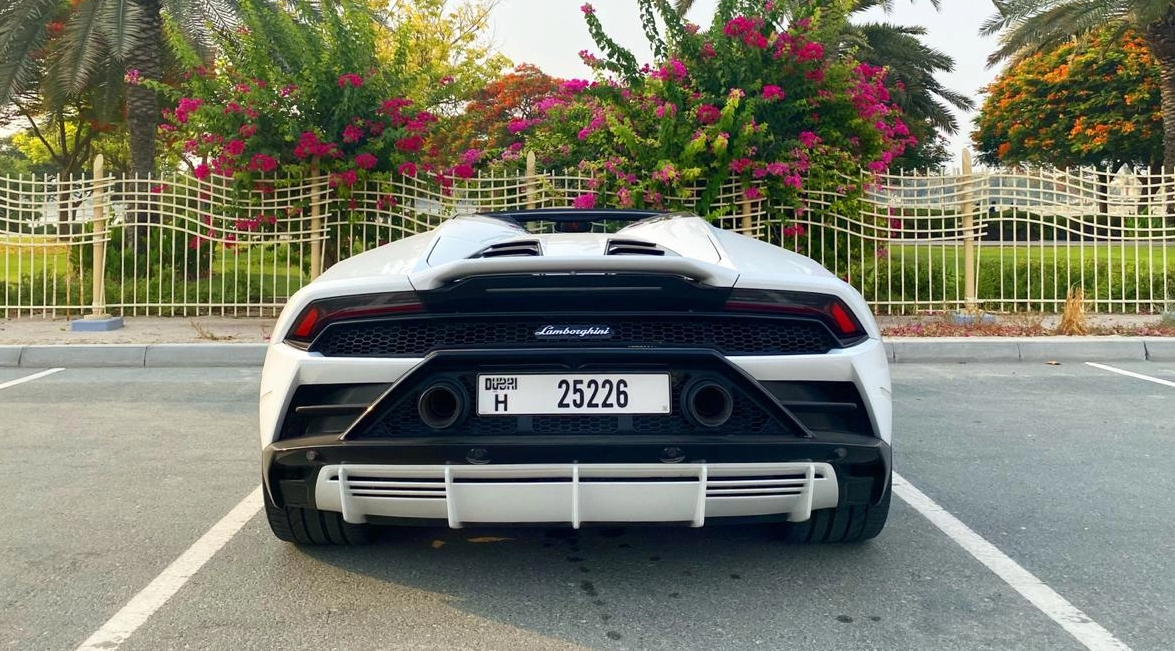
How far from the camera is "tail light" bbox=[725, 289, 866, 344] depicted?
279 centimetres

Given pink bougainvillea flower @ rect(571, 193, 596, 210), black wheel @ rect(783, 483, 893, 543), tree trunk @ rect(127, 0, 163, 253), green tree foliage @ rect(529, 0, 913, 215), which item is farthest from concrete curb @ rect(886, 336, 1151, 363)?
tree trunk @ rect(127, 0, 163, 253)

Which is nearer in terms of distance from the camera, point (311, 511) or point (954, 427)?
point (311, 511)

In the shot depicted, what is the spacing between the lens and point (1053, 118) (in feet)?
141

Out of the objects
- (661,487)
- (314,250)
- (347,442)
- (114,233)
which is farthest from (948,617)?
(114,233)

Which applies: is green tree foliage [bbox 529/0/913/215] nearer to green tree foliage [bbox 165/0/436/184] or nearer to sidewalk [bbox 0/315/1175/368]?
green tree foliage [bbox 165/0/436/184]

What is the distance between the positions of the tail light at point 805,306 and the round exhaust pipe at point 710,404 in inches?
10.2

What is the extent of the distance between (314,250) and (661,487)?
9.49 m

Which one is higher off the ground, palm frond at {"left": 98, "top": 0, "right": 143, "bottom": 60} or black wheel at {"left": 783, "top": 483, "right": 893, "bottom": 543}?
palm frond at {"left": 98, "top": 0, "right": 143, "bottom": 60}

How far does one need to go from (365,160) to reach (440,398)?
29.0 feet

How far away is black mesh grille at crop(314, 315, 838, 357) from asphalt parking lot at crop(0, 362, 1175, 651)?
777 millimetres

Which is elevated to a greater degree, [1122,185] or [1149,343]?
[1122,185]

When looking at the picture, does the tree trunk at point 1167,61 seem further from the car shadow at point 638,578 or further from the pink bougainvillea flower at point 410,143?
the car shadow at point 638,578

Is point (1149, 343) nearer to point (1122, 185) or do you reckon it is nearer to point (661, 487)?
point (1122, 185)

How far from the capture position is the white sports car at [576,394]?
267cm
